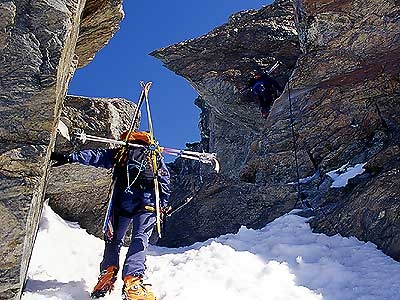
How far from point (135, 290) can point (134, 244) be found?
90cm

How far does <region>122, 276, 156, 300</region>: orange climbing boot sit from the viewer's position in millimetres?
6988

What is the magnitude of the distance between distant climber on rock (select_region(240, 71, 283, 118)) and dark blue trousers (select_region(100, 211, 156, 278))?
15.7m

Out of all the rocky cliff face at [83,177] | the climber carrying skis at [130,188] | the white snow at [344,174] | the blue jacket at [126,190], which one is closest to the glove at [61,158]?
the climber carrying skis at [130,188]

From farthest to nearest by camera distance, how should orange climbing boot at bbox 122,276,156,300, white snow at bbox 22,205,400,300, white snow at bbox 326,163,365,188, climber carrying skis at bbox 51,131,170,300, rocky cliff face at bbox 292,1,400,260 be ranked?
white snow at bbox 326,163,365,188
rocky cliff face at bbox 292,1,400,260
climber carrying skis at bbox 51,131,170,300
white snow at bbox 22,205,400,300
orange climbing boot at bbox 122,276,156,300

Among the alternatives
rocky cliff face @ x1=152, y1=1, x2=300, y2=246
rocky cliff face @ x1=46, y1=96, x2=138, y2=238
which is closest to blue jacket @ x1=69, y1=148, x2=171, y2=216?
rocky cliff face @ x1=46, y1=96, x2=138, y2=238

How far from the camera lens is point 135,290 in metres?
7.06

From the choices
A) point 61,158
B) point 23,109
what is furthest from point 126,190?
point 23,109

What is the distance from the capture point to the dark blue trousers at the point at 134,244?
294 inches

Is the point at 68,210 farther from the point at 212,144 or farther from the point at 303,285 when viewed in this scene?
the point at 212,144

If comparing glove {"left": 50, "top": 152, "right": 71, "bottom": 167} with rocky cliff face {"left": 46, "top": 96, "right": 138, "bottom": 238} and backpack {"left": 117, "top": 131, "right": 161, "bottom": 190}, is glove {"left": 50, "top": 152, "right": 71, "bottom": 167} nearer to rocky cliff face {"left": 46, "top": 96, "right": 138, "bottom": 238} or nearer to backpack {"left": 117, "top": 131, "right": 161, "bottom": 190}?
backpack {"left": 117, "top": 131, "right": 161, "bottom": 190}

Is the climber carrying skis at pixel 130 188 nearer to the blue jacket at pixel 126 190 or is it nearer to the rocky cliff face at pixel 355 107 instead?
the blue jacket at pixel 126 190

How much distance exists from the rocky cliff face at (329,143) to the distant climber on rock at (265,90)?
427 centimetres

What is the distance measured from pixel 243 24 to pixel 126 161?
2193cm

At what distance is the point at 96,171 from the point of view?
14734 mm
